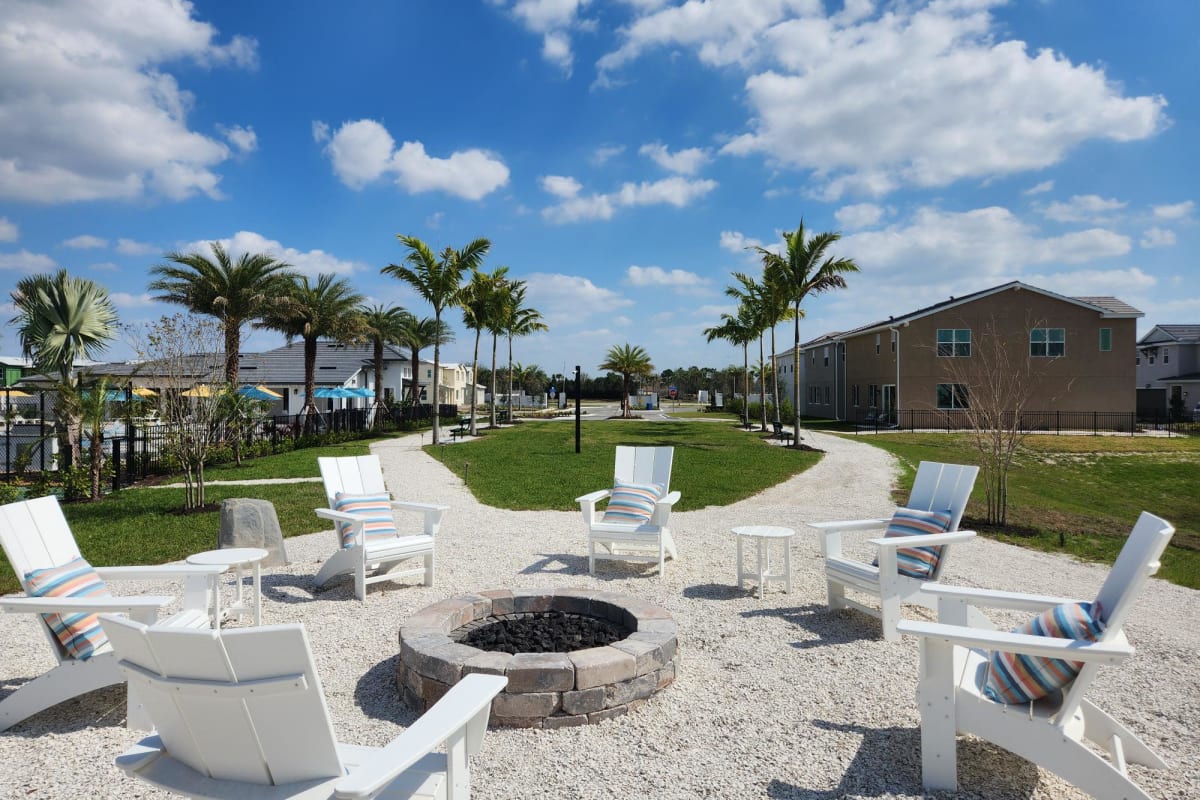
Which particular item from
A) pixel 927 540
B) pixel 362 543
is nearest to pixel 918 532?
pixel 927 540

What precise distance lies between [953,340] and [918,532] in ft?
96.4

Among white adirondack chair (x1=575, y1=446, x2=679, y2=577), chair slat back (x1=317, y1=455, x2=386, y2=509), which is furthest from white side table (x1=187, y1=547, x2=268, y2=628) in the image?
white adirondack chair (x1=575, y1=446, x2=679, y2=577)

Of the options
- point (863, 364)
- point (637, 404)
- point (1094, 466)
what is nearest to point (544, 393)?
point (637, 404)

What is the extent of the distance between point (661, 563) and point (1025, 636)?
4.28 metres

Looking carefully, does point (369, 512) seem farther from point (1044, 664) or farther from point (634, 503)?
point (1044, 664)

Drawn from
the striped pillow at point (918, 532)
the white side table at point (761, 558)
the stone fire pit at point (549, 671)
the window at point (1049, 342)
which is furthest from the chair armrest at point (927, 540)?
the window at point (1049, 342)

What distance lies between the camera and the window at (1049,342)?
31.0 m

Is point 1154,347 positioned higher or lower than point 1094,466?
higher

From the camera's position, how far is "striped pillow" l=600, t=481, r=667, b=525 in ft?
25.0

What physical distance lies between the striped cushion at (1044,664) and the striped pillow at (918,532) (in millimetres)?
2197

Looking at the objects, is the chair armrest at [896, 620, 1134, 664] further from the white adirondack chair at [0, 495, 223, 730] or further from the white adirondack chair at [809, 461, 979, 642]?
the white adirondack chair at [0, 495, 223, 730]

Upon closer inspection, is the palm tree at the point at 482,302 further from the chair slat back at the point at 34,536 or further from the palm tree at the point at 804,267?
the chair slat back at the point at 34,536

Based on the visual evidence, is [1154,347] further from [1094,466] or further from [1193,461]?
[1094,466]

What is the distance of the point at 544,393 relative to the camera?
302ft
